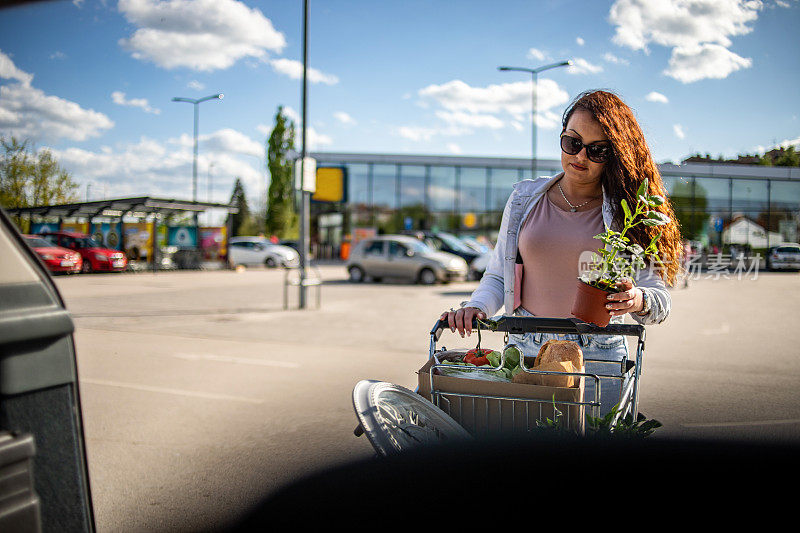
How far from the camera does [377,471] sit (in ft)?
3.99

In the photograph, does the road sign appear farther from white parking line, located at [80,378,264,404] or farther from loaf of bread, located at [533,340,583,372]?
loaf of bread, located at [533,340,583,372]

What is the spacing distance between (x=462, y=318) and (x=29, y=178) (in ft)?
3.71

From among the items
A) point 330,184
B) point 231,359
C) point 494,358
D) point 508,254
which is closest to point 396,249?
point 330,184

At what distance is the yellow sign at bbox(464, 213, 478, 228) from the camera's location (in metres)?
37.6

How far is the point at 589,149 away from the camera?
189cm

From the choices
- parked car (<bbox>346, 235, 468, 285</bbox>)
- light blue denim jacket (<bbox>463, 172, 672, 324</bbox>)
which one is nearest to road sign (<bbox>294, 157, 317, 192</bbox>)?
parked car (<bbox>346, 235, 468, 285</bbox>)

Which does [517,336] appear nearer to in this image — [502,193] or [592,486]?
[592,486]

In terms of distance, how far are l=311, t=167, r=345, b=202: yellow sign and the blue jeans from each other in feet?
33.4

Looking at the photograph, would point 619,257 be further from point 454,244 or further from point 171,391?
point 454,244

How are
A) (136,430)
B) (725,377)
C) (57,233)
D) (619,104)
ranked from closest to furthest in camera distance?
(57,233) → (619,104) → (136,430) → (725,377)

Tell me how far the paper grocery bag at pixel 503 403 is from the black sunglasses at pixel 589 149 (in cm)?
65

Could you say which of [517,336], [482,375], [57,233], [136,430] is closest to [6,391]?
[57,233]

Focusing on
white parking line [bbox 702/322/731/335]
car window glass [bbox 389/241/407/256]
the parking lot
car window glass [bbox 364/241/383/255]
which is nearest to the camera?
the parking lot

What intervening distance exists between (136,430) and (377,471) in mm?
4208
